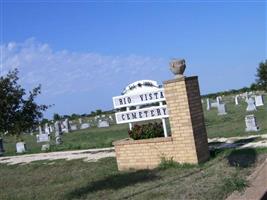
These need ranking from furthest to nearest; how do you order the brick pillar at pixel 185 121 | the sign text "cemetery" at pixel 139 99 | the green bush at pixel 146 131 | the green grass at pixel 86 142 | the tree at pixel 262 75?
the tree at pixel 262 75 < the green grass at pixel 86 142 < the sign text "cemetery" at pixel 139 99 < the green bush at pixel 146 131 < the brick pillar at pixel 185 121

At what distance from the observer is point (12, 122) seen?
11.4 m

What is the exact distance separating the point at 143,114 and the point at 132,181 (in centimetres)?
310

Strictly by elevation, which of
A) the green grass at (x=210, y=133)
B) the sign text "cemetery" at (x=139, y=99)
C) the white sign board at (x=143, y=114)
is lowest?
the green grass at (x=210, y=133)

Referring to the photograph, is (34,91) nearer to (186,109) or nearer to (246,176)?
(186,109)

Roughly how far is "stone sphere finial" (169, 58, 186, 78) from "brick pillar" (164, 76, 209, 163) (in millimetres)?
208

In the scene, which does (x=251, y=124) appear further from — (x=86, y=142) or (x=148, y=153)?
(x=86, y=142)

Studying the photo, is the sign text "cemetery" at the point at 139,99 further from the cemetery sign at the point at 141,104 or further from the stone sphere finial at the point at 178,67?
the stone sphere finial at the point at 178,67

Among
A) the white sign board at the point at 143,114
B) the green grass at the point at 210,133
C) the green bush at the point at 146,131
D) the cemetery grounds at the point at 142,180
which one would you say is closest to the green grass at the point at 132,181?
the cemetery grounds at the point at 142,180

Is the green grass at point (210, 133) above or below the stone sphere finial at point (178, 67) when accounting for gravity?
below

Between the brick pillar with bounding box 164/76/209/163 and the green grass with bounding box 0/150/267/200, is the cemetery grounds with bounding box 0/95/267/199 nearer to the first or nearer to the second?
the green grass with bounding box 0/150/267/200

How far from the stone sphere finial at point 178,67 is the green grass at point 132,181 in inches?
83.9

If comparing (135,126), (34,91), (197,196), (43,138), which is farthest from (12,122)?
(43,138)

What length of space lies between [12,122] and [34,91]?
1.96m

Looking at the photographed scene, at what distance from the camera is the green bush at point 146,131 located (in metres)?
12.8
